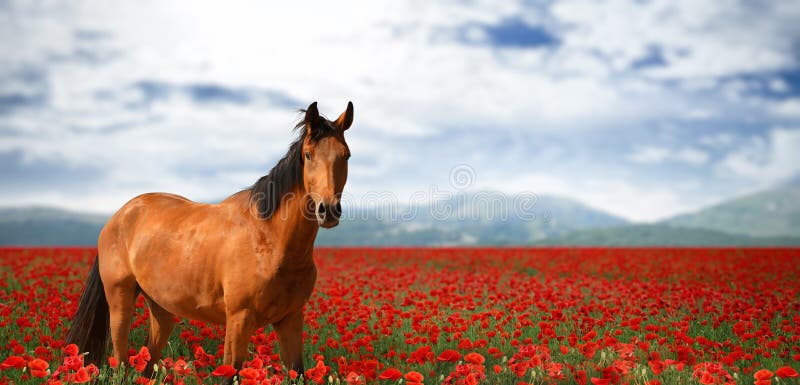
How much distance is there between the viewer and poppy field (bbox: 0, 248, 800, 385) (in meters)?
4.25

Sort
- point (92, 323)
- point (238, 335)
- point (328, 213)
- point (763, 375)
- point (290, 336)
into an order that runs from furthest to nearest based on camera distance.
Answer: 1. point (92, 323)
2. point (290, 336)
3. point (238, 335)
4. point (328, 213)
5. point (763, 375)

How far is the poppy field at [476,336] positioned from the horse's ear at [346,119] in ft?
6.32

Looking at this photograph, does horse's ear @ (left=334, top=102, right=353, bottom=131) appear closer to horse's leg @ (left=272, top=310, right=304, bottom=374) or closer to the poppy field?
horse's leg @ (left=272, top=310, right=304, bottom=374)

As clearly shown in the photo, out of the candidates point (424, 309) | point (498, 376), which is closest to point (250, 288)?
point (498, 376)

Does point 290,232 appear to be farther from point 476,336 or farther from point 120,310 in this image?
point 476,336

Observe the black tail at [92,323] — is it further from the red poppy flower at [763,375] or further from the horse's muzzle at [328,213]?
the red poppy flower at [763,375]

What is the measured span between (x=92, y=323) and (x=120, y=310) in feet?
1.71

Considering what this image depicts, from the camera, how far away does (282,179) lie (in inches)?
173

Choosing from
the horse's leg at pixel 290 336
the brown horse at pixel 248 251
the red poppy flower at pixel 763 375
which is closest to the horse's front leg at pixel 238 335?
the brown horse at pixel 248 251

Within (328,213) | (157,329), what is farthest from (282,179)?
(157,329)

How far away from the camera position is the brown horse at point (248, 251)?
4.05m

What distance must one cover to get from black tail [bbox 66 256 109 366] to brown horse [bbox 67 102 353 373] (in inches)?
16.4

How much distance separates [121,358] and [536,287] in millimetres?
6910

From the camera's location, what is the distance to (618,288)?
374 inches
